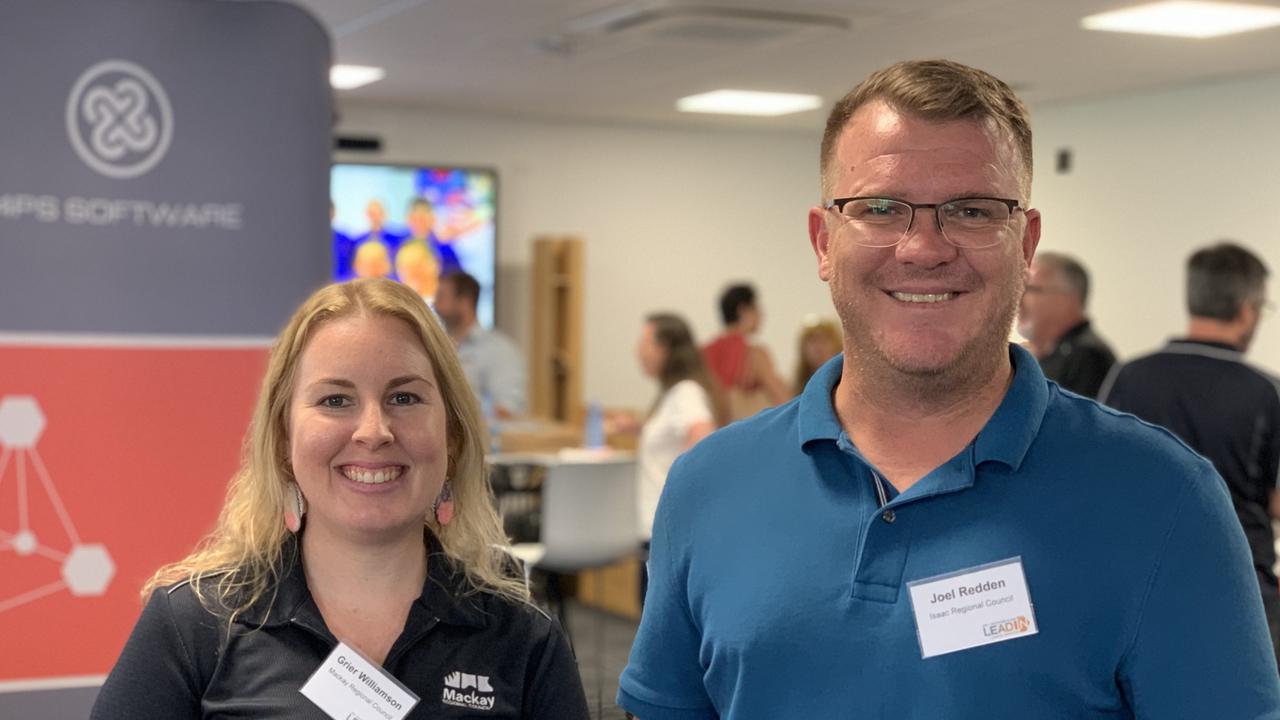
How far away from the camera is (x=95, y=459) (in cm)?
304

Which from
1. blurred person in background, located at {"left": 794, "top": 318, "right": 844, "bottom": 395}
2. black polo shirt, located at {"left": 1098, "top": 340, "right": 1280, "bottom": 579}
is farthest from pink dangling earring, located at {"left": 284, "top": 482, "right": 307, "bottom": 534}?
blurred person in background, located at {"left": 794, "top": 318, "right": 844, "bottom": 395}

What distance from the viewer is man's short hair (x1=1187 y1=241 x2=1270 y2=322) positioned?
3707mm

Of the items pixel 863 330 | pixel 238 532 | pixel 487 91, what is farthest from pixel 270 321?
pixel 487 91

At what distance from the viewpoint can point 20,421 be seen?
298 centimetres

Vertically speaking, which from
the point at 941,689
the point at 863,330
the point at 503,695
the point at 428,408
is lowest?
the point at 503,695

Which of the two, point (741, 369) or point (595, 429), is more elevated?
point (741, 369)

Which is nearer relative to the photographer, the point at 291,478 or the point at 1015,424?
the point at 1015,424

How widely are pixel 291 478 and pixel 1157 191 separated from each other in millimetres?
7292

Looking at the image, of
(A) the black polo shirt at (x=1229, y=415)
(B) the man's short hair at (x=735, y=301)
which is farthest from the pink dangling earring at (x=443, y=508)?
(B) the man's short hair at (x=735, y=301)

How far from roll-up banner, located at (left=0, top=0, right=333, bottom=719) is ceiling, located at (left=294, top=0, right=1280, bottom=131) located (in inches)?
106

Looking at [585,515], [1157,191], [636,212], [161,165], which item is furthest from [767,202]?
[161,165]

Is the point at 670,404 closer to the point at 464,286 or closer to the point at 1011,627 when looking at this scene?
the point at 464,286

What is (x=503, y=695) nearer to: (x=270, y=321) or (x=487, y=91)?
(x=270, y=321)

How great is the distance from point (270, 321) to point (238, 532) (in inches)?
55.1
